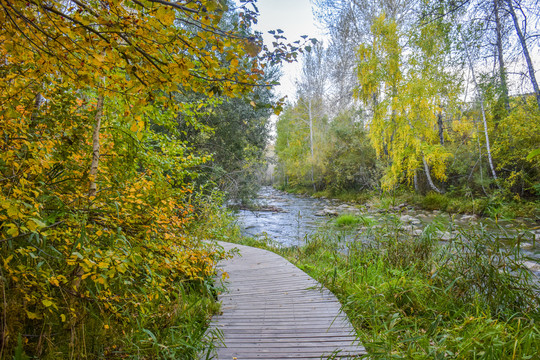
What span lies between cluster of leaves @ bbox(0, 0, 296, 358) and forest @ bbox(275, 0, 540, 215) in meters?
4.24

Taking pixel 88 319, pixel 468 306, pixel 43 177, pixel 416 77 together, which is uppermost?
pixel 416 77

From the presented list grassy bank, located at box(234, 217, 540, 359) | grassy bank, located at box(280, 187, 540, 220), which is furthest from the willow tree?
grassy bank, located at box(234, 217, 540, 359)

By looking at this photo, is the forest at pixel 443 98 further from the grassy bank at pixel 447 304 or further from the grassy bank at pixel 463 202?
the grassy bank at pixel 447 304

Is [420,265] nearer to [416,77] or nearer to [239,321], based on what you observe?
[239,321]

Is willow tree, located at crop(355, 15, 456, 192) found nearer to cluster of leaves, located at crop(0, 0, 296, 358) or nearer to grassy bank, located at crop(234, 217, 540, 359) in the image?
grassy bank, located at crop(234, 217, 540, 359)

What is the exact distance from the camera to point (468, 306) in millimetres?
2729

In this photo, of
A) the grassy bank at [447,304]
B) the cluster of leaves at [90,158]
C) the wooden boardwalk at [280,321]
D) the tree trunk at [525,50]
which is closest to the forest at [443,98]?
the tree trunk at [525,50]

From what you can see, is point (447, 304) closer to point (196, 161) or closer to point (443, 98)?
point (196, 161)

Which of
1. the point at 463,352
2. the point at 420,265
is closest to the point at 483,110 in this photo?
the point at 420,265

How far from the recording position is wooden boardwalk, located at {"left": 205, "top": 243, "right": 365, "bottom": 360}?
2.09 m

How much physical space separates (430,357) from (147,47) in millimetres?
2458

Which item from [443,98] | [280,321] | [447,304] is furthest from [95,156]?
[443,98]

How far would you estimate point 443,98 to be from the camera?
10.7 meters

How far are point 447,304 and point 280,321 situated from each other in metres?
1.69
